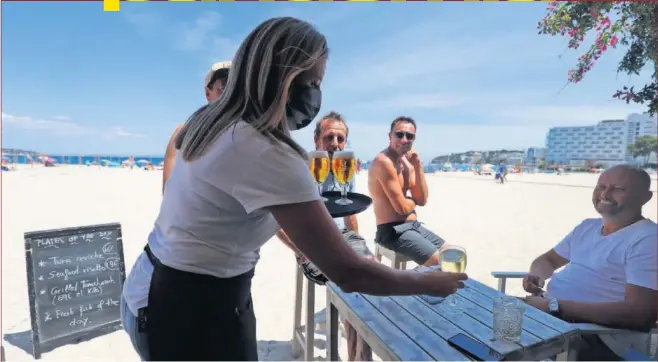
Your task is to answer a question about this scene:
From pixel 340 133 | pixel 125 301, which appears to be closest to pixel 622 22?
pixel 340 133

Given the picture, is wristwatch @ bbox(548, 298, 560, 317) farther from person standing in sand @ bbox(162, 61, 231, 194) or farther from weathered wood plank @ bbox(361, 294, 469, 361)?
person standing in sand @ bbox(162, 61, 231, 194)

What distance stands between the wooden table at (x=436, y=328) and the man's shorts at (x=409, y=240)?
130cm

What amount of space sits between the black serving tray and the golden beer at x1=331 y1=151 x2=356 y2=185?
102 mm

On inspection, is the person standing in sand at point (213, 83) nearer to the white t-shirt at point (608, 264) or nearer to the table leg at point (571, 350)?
the table leg at point (571, 350)

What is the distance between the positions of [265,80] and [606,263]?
83.7 inches

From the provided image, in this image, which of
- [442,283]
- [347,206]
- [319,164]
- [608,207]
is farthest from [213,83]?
[608,207]

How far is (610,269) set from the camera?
6.71ft

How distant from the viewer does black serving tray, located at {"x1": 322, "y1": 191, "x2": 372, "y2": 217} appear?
155 cm

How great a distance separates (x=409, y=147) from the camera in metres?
3.60

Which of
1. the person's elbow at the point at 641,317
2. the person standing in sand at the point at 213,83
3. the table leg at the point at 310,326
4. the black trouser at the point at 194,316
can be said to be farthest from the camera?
the table leg at the point at 310,326

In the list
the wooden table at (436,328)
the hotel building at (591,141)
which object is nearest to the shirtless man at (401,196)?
the wooden table at (436,328)

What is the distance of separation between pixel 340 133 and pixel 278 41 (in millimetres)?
1950

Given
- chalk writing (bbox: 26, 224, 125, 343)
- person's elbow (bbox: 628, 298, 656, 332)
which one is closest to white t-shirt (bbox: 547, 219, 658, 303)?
person's elbow (bbox: 628, 298, 656, 332)

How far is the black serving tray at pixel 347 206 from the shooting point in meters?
1.55
